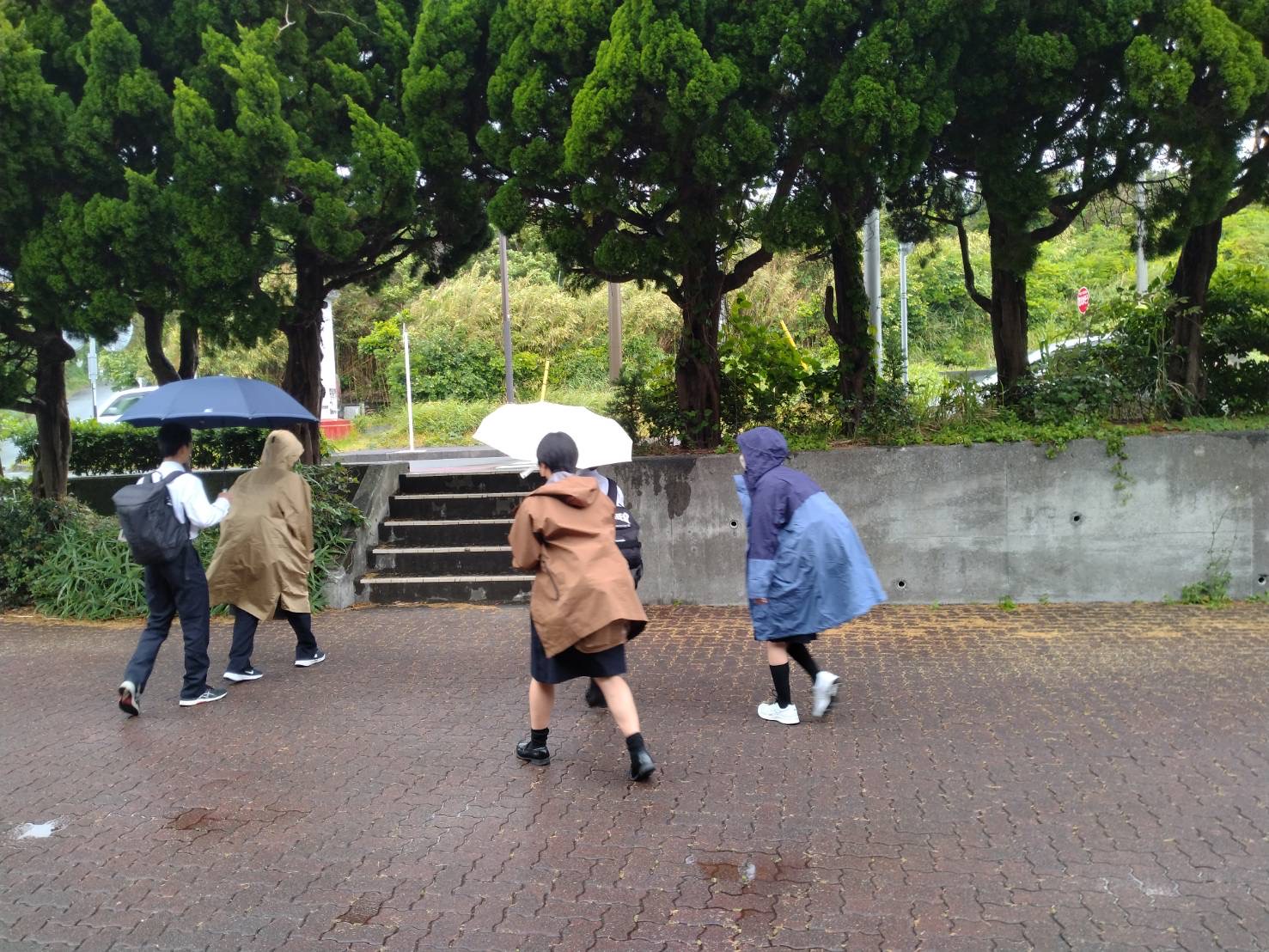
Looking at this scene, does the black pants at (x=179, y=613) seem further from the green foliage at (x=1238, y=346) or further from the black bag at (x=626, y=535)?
the green foliage at (x=1238, y=346)

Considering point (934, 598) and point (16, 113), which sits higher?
point (16, 113)

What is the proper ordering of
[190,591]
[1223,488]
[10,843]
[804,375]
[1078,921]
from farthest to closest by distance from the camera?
[804,375] → [1223,488] → [190,591] → [10,843] → [1078,921]

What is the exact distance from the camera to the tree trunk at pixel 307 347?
939 cm

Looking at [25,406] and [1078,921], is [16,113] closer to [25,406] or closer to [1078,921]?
[25,406]

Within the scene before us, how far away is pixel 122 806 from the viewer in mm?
4441

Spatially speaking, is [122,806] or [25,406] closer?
[122,806]

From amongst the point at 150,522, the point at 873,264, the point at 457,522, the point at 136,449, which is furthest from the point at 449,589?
the point at 873,264

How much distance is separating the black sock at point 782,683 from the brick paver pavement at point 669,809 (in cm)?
15

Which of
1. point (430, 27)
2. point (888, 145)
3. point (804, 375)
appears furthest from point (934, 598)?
point (430, 27)

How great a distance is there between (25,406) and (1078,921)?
993 cm

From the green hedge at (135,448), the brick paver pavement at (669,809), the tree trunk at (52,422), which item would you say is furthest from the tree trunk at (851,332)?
the tree trunk at (52,422)

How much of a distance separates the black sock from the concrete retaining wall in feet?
9.75

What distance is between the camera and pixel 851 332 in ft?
28.5

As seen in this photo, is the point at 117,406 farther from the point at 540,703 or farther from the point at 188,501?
the point at 540,703
